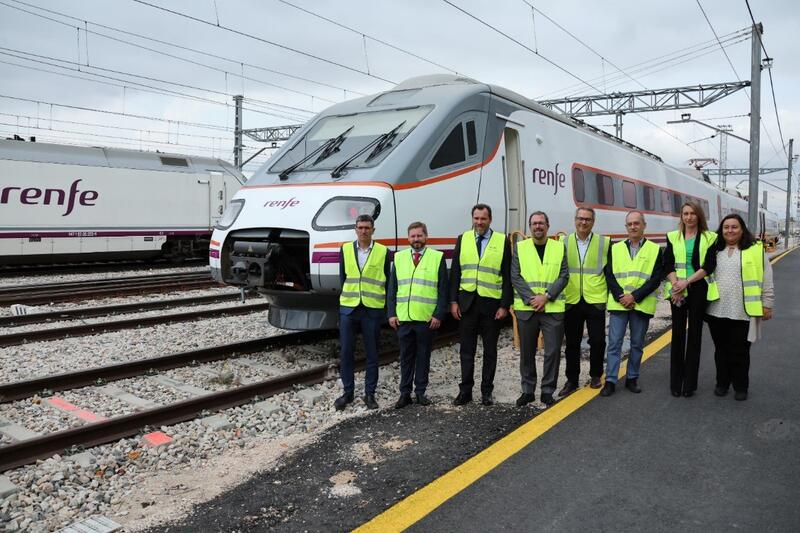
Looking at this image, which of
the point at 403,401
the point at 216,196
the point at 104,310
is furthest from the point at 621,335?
the point at 216,196

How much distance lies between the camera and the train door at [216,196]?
20.5 metres

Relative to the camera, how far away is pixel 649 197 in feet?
45.0

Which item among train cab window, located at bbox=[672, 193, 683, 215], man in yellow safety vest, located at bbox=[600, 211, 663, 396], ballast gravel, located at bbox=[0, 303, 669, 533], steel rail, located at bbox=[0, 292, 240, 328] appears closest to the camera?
ballast gravel, located at bbox=[0, 303, 669, 533]

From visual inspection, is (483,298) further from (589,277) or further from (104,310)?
(104,310)

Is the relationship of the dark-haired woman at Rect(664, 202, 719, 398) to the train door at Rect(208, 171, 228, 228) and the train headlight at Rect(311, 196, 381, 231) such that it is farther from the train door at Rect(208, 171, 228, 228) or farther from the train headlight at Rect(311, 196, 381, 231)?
the train door at Rect(208, 171, 228, 228)

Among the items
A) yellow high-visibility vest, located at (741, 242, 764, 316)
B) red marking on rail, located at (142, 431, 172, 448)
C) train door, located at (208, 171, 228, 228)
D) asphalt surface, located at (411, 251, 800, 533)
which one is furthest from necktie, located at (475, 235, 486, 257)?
train door, located at (208, 171, 228, 228)

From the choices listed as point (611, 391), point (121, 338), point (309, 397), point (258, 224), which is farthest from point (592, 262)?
point (121, 338)

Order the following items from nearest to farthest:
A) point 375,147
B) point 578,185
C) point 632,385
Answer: point 632,385, point 375,147, point 578,185

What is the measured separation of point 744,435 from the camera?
462 cm

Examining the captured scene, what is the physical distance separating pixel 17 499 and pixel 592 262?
461 centimetres

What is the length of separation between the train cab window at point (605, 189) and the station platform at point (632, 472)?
549 cm

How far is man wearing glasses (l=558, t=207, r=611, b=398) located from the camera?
5.66 meters

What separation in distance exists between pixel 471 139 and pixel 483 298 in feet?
8.36

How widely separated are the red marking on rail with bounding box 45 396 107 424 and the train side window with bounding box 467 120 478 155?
180 inches
